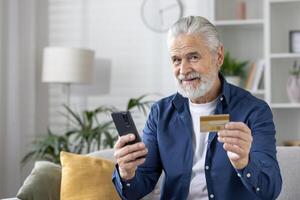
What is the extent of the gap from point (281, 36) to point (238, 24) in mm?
329

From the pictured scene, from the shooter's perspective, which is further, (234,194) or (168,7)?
(168,7)

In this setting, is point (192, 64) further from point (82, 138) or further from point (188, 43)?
point (82, 138)

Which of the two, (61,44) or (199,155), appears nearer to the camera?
(199,155)

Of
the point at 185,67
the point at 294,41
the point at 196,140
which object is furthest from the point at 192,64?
the point at 294,41

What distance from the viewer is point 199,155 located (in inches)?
82.3

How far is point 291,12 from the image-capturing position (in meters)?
4.14

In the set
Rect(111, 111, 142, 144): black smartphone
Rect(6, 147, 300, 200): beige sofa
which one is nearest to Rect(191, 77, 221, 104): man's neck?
Rect(111, 111, 142, 144): black smartphone

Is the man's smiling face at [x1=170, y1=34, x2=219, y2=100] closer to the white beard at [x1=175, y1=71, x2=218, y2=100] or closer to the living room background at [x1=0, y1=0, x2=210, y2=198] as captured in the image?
the white beard at [x1=175, y1=71, x2=218, y2=100]

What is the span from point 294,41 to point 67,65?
1531mm

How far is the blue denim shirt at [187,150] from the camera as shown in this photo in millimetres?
1969

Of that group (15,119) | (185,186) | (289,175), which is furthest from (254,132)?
(15,119)

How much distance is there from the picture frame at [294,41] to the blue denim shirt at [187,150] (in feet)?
6.64

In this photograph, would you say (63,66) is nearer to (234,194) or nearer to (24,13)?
(24,13)

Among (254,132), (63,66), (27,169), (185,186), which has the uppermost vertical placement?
(63,66)
